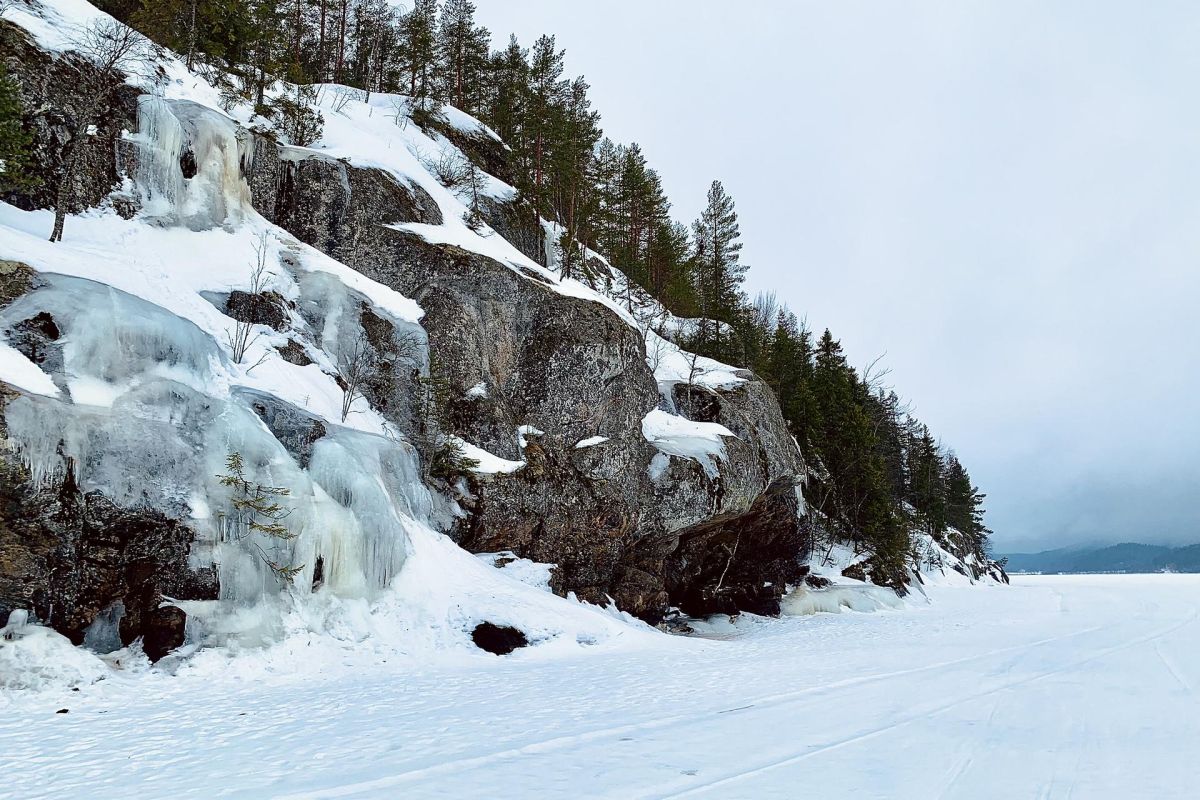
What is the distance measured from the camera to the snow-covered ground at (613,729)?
4.49m

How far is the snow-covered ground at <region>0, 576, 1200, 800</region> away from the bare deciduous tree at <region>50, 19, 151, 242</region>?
32.2ft

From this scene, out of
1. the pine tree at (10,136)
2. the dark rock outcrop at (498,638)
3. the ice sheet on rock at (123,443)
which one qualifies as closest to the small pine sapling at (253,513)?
the ice sheet on rock at (123,443)

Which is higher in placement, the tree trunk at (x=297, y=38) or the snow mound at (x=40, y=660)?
the tree trunk at (x=297, y=38)

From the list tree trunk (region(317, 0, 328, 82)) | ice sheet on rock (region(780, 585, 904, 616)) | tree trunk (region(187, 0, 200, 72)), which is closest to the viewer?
tree trunk (region(187, 0, 200, 72))

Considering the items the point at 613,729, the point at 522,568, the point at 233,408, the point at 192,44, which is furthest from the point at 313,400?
the point at 192,44

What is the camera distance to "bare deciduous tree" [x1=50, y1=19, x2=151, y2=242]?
12.1 m

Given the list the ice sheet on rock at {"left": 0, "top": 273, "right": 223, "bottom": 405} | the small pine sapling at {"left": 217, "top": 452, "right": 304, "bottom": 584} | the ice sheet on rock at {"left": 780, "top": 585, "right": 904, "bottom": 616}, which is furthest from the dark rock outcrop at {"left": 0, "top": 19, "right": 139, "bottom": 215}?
the ice sheet on rock at {"left": 780, "top": 585, "right": 904, "bottom": 616}

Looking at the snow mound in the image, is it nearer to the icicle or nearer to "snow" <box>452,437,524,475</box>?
"snow" <box>452,437,524,475</box>

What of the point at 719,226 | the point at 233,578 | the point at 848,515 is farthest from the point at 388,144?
the point at 848,515

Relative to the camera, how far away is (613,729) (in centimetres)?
608

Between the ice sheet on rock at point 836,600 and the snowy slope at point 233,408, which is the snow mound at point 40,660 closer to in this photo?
the snowy slope at point 233,408

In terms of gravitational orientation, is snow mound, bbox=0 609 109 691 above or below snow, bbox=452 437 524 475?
below

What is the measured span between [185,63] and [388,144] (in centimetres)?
592

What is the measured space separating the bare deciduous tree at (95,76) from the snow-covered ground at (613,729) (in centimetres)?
982
